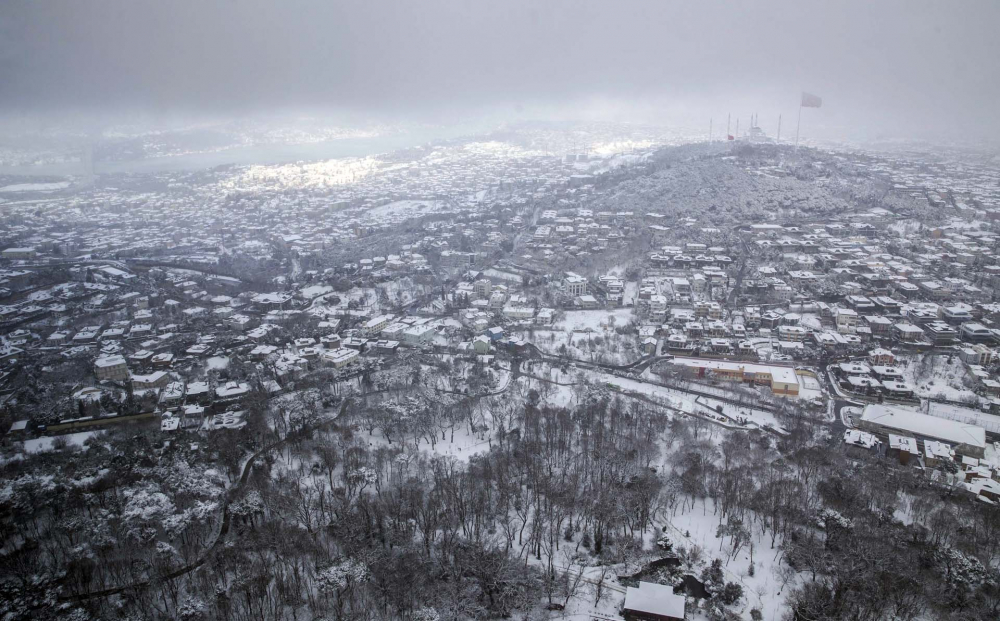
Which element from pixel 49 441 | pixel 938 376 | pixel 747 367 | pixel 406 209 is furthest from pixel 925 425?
pixel 406 209

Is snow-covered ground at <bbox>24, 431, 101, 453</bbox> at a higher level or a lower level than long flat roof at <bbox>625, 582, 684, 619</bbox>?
higher

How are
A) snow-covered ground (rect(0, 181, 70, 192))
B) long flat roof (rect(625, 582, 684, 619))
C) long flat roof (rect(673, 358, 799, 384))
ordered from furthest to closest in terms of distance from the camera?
snow-covered ground (rect(0, 181, 70, 192)) < long flat roof (rect(673, 358, 799, 384)) < long flat roof (rect(625, 582, 684, 619))

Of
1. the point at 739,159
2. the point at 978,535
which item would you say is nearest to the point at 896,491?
the point at 978,535

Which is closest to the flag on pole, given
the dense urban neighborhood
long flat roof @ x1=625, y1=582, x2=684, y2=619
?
the dense urban neighborhood

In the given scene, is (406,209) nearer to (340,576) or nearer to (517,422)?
(517,422)

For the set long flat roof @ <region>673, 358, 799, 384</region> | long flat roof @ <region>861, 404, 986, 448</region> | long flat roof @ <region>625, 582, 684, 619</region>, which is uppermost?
long flat roof @ <region>673, 358, 799, 384</region>

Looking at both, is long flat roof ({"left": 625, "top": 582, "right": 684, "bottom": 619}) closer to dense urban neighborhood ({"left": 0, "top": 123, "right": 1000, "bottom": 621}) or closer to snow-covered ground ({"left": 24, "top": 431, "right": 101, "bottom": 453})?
dense urban neighborhood ({"left": 0, "top": 123, "right": 1000, "bottom": 621})

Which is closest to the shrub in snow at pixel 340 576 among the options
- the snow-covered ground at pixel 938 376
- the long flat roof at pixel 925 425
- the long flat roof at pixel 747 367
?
the long flat roof at pixel 747 367
